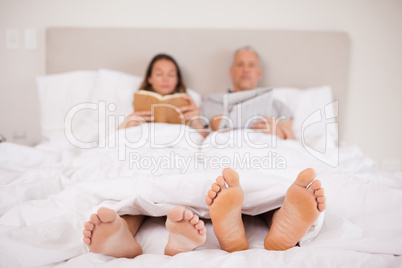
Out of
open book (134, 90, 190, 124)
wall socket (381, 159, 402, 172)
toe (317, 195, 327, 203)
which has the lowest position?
wall socket (381, 159, 402, 172)

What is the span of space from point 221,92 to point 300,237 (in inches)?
50.5

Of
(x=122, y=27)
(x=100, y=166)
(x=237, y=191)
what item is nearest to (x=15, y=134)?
(x=122, y=27)

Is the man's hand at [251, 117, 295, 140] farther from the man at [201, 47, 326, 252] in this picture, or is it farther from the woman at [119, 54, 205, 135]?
the man at [201, 47, 326, 252]

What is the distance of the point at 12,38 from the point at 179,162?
171 centimetres

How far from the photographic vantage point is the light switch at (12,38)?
2039 millimetres

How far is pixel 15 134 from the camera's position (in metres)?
2.12

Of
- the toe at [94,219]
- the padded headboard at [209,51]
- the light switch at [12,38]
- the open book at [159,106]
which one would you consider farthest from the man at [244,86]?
the light switch at [12,38]

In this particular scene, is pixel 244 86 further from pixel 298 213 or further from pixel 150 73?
pixel 298 213

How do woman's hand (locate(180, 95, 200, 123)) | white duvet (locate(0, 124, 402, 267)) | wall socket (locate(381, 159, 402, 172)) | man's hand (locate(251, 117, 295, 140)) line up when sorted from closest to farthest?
white duvet (locate(0, 124, 402, 267)) < man's hand (locate(251, 117, 295, 140)) < woman's hand (locate(180, 95, 200, 123)) < wall socket (locate(381, 159, 402, 172))

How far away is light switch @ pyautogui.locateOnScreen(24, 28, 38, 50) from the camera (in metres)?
2.04

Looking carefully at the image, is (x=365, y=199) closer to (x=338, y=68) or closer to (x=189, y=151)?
(x=189, y=151)

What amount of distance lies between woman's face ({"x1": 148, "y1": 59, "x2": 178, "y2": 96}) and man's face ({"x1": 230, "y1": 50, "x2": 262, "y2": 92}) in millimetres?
387

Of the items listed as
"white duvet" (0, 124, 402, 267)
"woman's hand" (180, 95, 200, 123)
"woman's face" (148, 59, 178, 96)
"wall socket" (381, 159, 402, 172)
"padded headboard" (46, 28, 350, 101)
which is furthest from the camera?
"wall socket" (381, 159, 402, 172)

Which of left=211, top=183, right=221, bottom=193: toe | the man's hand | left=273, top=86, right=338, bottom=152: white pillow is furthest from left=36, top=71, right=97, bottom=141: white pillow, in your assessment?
left=211, top=183, right=221, bottom=193: toe
